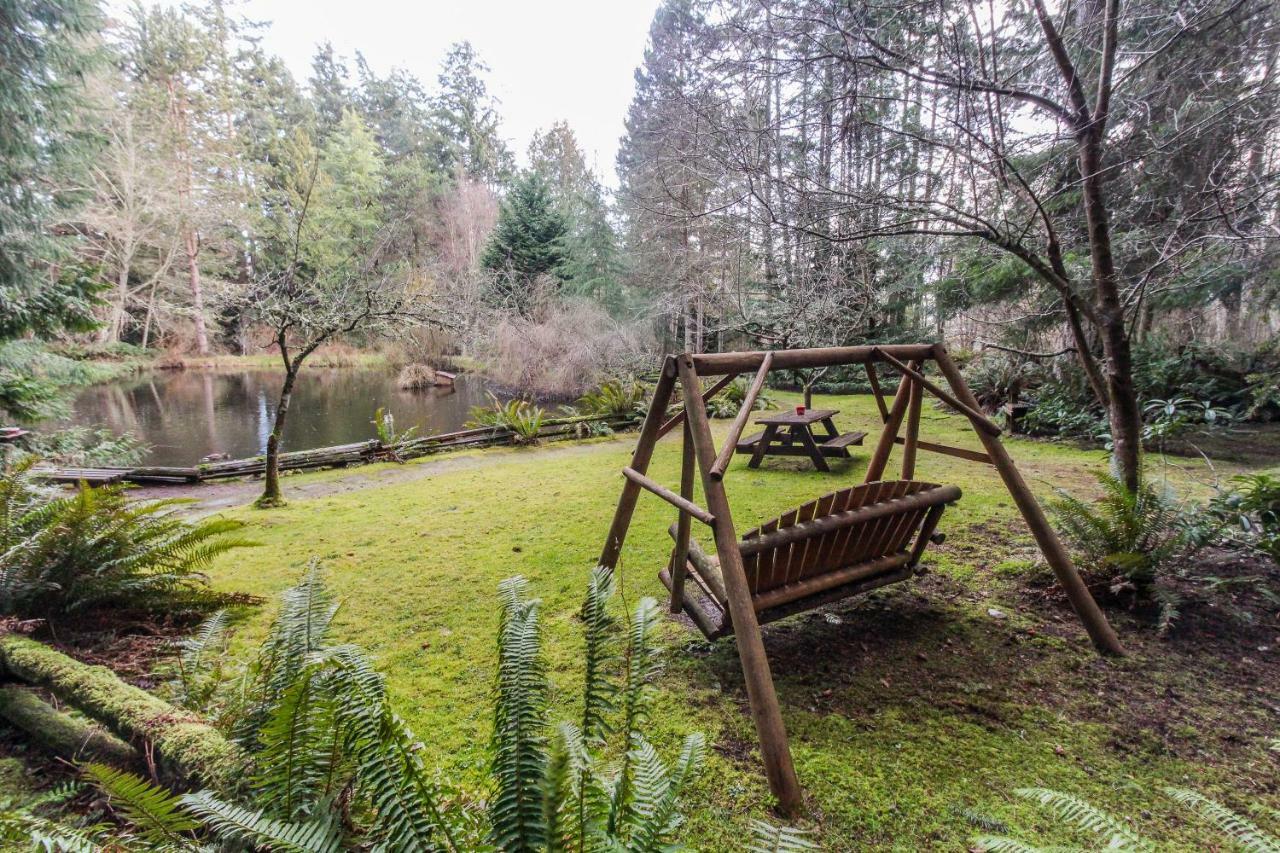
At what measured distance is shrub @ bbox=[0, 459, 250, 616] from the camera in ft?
8.90

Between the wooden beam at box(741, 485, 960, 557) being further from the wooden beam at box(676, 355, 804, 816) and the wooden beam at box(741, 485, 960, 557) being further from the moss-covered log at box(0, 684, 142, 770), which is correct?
the moss-covered log at box(0, 684, 142, 770)

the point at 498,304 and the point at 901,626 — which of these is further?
the point at 498,304

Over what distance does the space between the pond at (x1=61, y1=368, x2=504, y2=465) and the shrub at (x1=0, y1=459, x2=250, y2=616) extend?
8544 mm

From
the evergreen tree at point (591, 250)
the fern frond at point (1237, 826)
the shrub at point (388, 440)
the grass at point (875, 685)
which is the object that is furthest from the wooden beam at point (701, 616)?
the evergreen tree at point (591, 250)

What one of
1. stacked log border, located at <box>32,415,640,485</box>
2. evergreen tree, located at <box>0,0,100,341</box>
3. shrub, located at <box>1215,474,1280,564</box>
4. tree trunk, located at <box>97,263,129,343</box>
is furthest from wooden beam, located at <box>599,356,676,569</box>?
tree trunk, located at <box>97,263,129,343</box>

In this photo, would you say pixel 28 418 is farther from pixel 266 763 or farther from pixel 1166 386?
pixel 1166 386

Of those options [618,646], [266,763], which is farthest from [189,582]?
[618,646]

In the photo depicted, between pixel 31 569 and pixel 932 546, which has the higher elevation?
pixel 31 569

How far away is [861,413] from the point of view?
1166cm

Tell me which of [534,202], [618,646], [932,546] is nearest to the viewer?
[618,646]

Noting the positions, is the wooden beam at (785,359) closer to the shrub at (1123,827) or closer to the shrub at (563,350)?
the shrub at (1123,827)

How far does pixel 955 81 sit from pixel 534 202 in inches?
819

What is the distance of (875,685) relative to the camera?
2.39m

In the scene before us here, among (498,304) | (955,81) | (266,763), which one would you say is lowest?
(266,763)
